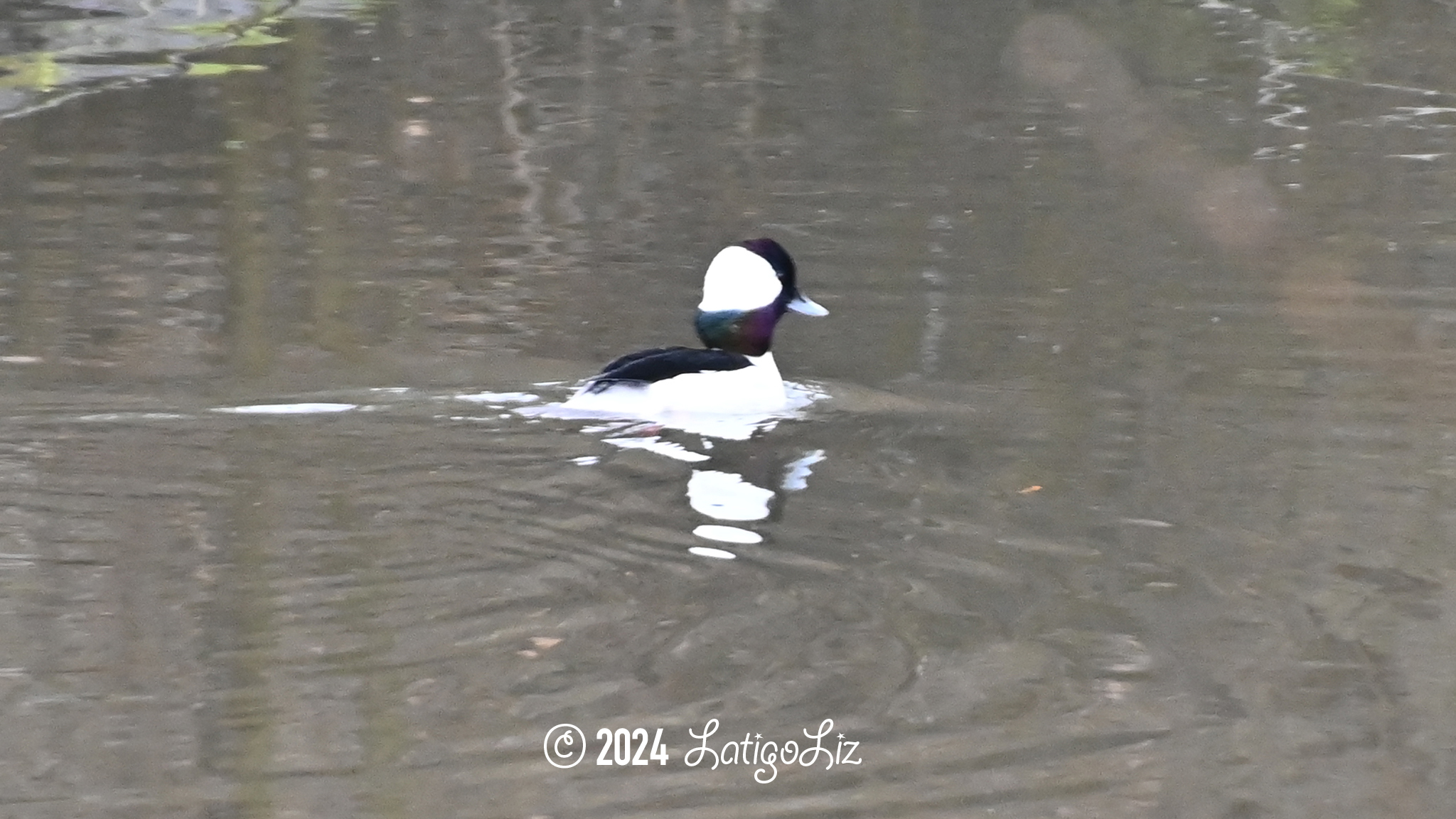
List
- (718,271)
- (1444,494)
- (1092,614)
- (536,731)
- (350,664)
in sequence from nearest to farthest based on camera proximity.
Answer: (536,731), (350,664), (1092,614), (1444,494), (718,271)

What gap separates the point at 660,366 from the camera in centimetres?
772

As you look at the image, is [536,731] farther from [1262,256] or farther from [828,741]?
[1262,256]

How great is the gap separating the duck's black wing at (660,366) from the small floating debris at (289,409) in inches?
36.7

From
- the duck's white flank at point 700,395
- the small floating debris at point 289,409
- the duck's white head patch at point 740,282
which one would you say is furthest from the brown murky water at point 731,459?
the duck's white head patch at point 740,282

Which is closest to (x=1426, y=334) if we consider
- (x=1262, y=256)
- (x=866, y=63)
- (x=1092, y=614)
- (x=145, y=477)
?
(x=1262, y=256)

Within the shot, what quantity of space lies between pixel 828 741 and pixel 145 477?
2.96 m

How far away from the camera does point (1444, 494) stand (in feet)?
22.0

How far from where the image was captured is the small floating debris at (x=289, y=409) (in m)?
7.61

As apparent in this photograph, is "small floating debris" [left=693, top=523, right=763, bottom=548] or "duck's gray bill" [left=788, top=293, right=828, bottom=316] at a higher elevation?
"small floating debris" [left=693, top=523, right=763, bottom=548]

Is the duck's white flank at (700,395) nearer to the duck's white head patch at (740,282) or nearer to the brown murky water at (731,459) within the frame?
the brown murky water at (731,459)

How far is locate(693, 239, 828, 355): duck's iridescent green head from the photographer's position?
8.54 meters

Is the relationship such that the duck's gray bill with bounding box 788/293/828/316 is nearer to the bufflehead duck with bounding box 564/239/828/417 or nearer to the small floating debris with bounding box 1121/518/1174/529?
the bufflehead duck with bounding box 564/239/828/417

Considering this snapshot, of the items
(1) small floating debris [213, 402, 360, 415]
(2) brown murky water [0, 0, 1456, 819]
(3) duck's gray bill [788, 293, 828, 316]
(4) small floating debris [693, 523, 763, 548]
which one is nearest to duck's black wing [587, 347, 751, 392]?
(2) brown murky water [0, 0, 1456, 819]

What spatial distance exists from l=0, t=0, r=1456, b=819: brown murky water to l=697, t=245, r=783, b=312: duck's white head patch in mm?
462
